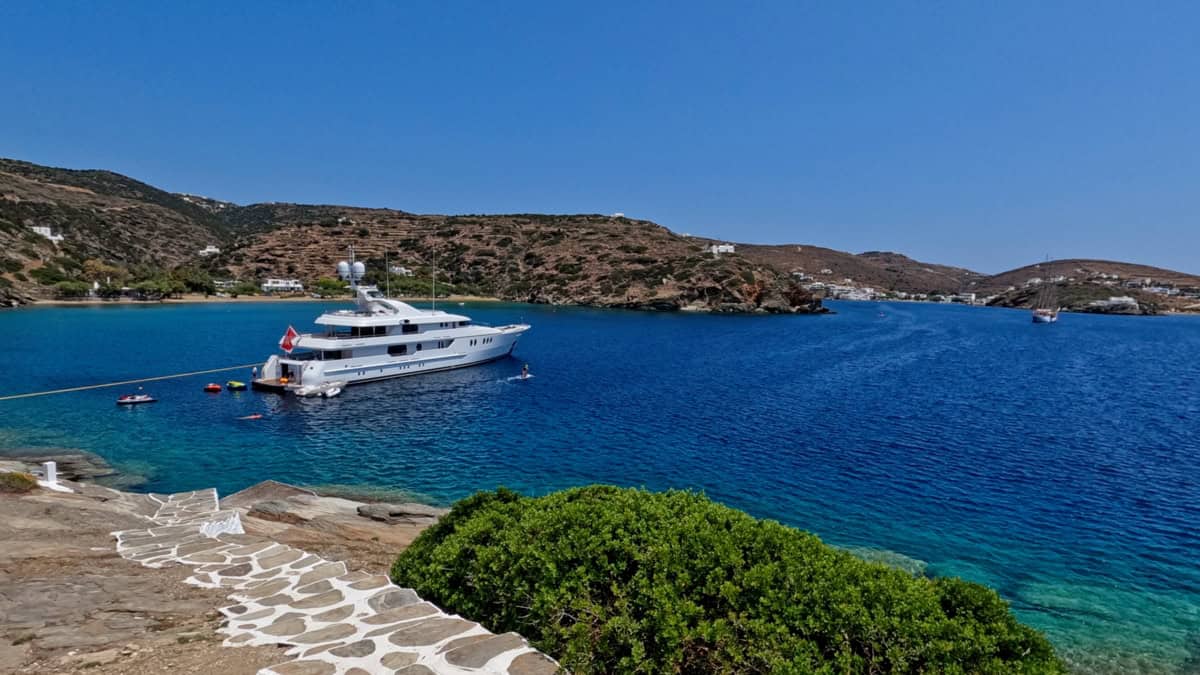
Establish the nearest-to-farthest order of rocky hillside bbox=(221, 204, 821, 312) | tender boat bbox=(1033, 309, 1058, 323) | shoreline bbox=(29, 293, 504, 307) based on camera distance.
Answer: shoreline bbox=(29, 293, 504, 307), tender boat bbox=(1033, 309, 1058, 323), rocky hillside bbox=(221, 204, 821, 312)

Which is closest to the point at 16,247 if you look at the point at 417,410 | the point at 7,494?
the point at 417,410

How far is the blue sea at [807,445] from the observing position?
52.5 ft

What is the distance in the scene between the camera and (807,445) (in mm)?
26875

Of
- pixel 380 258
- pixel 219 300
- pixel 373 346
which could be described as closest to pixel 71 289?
pixel 219 300

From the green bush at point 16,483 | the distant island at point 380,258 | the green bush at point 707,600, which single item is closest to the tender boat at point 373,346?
the green bush at point 16,483

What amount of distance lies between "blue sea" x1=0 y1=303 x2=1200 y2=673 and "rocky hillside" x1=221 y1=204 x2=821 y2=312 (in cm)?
7169

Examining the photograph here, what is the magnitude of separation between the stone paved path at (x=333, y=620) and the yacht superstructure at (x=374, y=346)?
3051cm

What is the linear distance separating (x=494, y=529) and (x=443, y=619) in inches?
55.4

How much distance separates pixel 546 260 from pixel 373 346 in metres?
108

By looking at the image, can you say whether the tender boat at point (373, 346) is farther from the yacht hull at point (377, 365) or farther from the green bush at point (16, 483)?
the green bush at point (16, 483)

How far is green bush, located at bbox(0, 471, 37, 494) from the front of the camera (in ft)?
45.3

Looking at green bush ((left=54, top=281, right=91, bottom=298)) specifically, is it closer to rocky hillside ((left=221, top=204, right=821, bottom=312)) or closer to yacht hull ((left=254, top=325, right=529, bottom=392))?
rocky hillside ((left=221, top=204, right=821, bottom=312))

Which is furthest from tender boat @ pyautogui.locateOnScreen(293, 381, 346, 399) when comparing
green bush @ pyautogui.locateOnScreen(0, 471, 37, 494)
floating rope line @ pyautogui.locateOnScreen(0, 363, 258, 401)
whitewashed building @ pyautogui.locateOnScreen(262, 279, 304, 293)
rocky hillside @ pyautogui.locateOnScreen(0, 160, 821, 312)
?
whitewashed building @ pyautogui.locateOnScreen(262, 279, 304, 293)

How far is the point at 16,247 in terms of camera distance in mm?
103000
